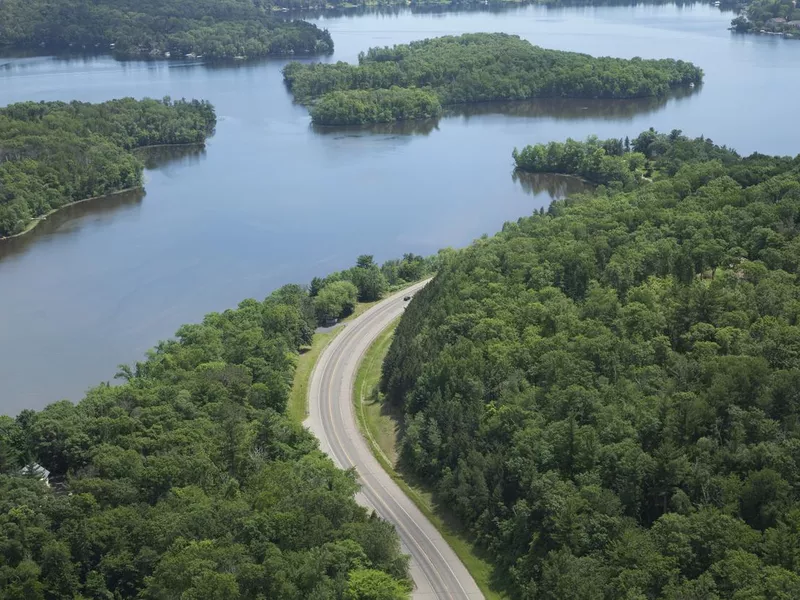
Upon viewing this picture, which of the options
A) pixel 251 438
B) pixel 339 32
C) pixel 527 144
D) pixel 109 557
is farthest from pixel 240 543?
pixel 339 32

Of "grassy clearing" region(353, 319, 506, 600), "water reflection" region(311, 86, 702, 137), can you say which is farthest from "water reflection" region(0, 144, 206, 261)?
"grassy clearing" region(353, 319, 506, 600)

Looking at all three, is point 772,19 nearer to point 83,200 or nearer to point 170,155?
point 170,155

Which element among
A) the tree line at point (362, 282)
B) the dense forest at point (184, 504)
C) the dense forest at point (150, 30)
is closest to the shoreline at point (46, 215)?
the tree line at point (362, 282)

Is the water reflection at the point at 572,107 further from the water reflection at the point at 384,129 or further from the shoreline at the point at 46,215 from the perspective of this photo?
the shoreline at the point at 46,215

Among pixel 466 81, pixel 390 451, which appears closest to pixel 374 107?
pixel 466 81

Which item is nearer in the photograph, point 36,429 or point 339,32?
point 36,429

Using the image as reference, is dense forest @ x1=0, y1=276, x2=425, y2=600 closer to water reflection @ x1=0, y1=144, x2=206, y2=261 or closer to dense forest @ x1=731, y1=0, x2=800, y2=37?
water reflection @ x1=0, y1=144, x2=206, y2=261

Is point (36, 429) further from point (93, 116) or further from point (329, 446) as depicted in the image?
point (93, 116)
